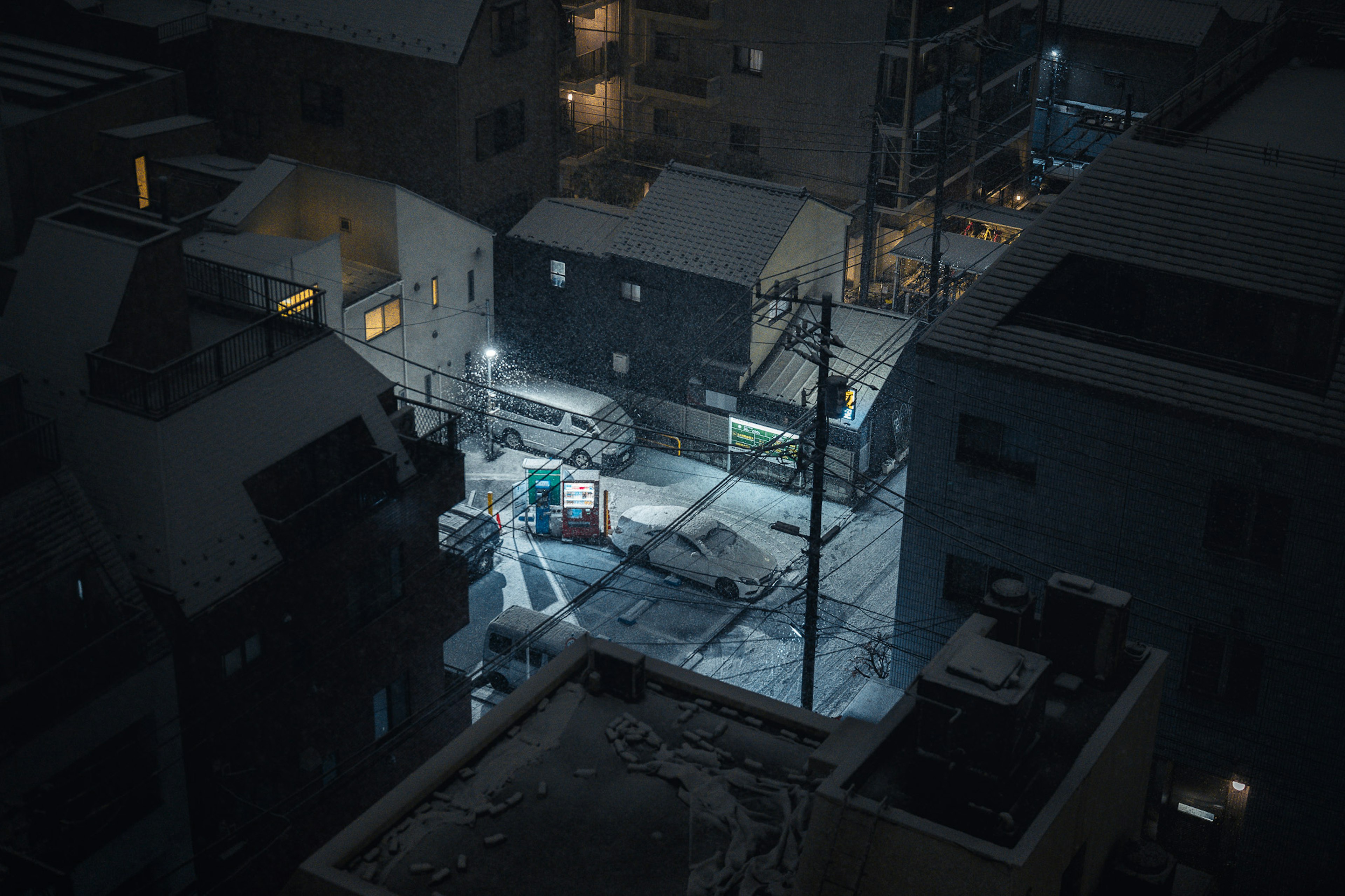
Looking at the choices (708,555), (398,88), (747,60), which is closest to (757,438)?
(708,555)

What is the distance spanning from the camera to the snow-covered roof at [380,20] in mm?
43062

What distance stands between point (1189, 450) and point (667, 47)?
106 feet

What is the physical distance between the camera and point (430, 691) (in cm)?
2917

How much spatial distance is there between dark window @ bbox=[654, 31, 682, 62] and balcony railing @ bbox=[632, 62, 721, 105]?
0.42 m

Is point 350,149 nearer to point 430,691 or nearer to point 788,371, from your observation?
point 788,371

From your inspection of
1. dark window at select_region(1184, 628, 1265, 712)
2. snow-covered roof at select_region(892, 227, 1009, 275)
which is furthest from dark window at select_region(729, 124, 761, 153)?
dark window at select_region(1184, 628, 1265, 712)

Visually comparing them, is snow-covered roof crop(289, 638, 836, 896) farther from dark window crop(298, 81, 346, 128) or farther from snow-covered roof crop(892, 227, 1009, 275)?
dark window crop(298, 81, 346, 128)

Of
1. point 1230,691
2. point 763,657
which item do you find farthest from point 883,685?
point 1230,691

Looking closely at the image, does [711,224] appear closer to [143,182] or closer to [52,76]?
[143,182]

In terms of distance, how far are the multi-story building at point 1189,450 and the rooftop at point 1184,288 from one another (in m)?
0.04

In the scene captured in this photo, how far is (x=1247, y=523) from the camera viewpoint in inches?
1006

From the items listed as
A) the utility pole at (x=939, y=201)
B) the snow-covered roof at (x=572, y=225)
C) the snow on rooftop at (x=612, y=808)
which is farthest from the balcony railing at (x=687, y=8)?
the snow on rooftop at (x=612, y=808)

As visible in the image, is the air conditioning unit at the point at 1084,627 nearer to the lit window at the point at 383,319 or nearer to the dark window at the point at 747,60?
the lit window at the point at 383,319

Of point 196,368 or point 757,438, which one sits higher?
point 196,368
